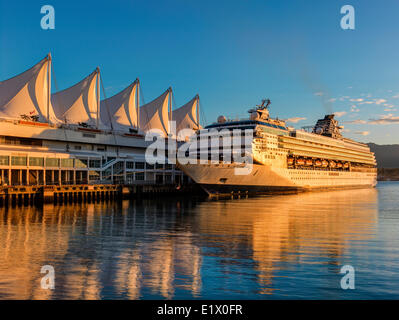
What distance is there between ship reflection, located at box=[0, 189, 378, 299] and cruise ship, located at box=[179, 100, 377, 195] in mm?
15715

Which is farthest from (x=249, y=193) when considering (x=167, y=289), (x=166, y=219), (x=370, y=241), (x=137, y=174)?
(x=167, y=289)

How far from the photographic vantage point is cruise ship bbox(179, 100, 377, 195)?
4372 cm

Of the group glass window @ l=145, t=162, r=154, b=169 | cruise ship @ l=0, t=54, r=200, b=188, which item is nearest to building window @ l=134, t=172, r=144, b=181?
cruise ship @ l=0, t=54, r=200, b=188

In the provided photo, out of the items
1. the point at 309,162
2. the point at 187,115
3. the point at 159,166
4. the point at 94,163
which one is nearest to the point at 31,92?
the point at 94,163

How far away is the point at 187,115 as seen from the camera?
292 feet

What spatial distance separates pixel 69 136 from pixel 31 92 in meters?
8.25

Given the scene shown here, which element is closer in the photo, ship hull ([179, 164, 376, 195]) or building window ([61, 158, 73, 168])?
ship hull ([179, 164, 376, 195])

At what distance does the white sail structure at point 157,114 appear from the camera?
259 ft

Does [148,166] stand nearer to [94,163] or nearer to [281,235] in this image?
[94,163]

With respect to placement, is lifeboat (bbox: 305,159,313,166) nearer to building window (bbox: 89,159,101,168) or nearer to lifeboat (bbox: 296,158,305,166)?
lifeboat (bbox: 296,158,305,166)

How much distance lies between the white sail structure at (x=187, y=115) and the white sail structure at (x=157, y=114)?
6.64 meters
